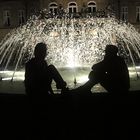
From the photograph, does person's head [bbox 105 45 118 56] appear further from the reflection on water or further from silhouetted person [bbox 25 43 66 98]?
the reflection on water

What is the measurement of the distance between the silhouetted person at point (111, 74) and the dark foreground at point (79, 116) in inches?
8.4

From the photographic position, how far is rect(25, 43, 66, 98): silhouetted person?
8.84 meters

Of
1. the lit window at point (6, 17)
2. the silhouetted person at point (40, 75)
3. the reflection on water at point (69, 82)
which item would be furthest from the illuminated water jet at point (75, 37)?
the lit window at point (6, 17)

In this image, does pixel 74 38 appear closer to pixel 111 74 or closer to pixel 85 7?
pixel 111 74

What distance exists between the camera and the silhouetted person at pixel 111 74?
9.30 metres

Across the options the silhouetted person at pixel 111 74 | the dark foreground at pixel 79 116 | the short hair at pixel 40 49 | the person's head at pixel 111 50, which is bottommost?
the dark foreground at pixel 79 116

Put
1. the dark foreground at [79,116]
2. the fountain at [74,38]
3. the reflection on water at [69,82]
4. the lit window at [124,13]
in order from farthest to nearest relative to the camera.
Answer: the lit window at [124,13] < the fountain at [74,38] < the reflection on water at [69,82] < the dark foreground at [79,116]

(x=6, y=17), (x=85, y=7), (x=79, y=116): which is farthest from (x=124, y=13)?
(x=79, y=116)

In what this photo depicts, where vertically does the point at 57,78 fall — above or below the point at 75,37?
above

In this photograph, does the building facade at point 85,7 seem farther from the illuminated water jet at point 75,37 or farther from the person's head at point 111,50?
the person's head at point 111,50

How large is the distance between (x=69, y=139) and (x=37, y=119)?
74 centimetres

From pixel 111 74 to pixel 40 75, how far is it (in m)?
1.40

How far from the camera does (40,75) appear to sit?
891cm

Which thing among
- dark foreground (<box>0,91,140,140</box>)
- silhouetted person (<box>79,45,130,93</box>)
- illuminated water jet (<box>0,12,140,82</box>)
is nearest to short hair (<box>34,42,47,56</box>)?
dark foreground (<box>0,91,140,140</box>)
